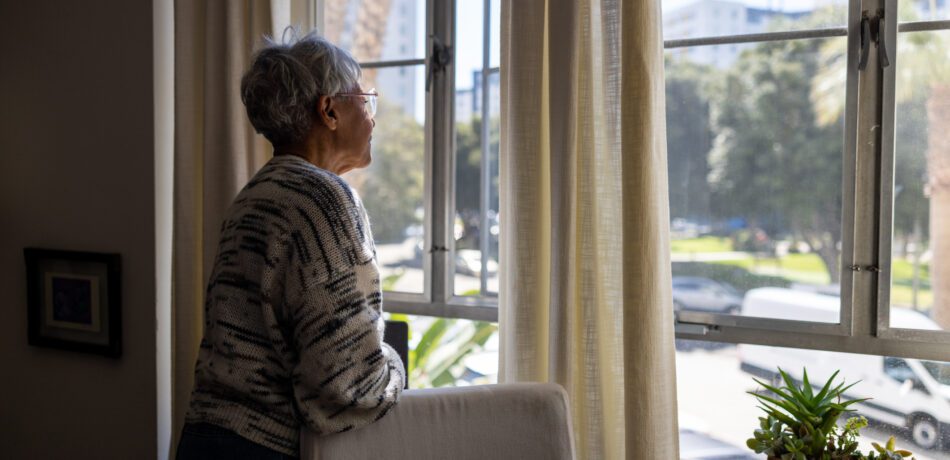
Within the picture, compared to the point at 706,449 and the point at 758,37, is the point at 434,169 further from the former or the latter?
the point at 706,449

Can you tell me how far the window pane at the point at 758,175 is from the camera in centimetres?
188

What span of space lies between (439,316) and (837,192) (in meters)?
1.15

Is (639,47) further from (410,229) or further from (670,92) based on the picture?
(410,229)

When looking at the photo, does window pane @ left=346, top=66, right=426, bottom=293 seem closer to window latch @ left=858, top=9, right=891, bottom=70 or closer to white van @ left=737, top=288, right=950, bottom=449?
white van @ left=737, top=288, right=950, bottom=449

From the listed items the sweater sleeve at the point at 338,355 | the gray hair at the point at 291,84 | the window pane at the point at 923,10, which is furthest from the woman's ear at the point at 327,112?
the window pane at the point at 923,10

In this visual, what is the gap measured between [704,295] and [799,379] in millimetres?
315

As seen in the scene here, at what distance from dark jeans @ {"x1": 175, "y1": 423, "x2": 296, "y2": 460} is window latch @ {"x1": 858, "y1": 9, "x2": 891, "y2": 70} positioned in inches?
61.0

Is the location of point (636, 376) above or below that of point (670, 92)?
below

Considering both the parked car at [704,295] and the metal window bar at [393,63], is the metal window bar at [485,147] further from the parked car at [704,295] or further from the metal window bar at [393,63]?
the parked car at [704,295]

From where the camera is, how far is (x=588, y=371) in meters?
1.83

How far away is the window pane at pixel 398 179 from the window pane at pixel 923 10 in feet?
4.28

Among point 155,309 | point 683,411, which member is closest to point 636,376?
point 683,411

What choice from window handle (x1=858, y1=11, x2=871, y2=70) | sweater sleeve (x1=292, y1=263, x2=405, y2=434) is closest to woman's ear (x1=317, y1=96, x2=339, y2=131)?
sweater sleeve (x1=292, y1=263, x2=405, y2=434)

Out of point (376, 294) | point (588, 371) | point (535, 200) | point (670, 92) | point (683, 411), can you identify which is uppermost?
point (670, 92)
